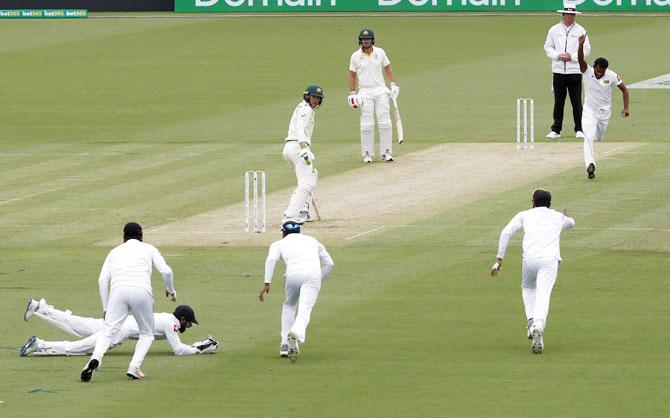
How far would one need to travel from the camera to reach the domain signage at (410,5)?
2121 inches

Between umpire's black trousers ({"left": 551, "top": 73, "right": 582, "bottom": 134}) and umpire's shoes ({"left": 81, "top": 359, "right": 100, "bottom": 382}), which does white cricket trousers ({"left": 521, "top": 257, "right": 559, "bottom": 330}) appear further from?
umpire's black trousers ({"left": 551, "top": 73, "right": 582, "bottom": 134})

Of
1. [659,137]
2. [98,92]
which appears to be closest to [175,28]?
[98,92]

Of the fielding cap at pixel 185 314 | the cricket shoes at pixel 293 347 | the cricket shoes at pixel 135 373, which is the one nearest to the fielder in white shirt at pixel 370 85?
the fielding cap at pixel 185 314

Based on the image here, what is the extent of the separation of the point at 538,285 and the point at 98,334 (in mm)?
4488

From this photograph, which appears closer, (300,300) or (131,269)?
(131,269)

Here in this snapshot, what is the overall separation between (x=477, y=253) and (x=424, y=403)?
8.11 m

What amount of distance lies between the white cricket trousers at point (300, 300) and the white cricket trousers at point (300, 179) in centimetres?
737

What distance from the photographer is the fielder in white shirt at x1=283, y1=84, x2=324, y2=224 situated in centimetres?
2431

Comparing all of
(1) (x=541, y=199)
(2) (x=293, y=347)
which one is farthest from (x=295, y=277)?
(1) (x=541, y=199)

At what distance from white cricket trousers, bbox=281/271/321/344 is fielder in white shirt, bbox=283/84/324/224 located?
7.13 m

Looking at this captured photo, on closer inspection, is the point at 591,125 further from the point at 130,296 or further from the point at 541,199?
the point at 130,296

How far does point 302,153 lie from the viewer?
24.4 metres

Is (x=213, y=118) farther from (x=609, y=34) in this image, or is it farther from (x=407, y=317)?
(x=407, y=317)

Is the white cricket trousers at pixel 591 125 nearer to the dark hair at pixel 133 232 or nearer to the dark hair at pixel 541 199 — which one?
the dark hair at pixel 541 199
